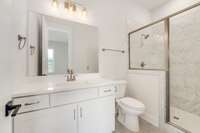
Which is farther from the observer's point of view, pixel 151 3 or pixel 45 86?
pixel 151 3

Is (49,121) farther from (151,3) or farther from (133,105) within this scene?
(151,3)

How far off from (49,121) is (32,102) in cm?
28

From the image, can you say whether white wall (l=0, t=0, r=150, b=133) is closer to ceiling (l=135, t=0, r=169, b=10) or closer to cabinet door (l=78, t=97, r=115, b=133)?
ceiling (l=135, t=0, r=169, b=10)

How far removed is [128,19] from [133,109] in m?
1.98

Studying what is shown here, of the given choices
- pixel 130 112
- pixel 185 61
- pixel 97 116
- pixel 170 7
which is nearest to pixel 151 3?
pixel 170 7

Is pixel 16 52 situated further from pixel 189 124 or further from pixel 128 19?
pixel 189 124

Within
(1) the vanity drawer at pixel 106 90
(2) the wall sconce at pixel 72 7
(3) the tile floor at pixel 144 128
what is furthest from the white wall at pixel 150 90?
(2) the wall sconce at pixel 72 7

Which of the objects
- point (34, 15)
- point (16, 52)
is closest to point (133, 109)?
point (16, 52)

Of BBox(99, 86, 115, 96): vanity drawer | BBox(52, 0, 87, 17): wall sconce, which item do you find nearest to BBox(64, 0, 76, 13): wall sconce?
BBox(52, 0, 87, 17): wall sconce

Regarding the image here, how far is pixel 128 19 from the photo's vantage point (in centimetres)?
275

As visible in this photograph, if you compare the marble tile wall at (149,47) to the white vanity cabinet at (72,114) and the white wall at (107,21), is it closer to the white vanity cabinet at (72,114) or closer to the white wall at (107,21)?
the white wall at (107,21)

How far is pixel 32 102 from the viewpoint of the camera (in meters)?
1.20

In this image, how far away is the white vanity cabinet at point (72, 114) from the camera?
1.19 metres

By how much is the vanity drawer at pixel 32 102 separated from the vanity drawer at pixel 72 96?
0.07 metres
